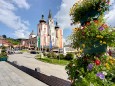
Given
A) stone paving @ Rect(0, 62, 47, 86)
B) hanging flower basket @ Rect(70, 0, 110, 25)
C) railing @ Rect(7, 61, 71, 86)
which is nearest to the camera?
hanging flower basket @ Rect(70, 0, 110, 25)

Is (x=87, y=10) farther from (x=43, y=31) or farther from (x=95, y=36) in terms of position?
(x=43, y=31)

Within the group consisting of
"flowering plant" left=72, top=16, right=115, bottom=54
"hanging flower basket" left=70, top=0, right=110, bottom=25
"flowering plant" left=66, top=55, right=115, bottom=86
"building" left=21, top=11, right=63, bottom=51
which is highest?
"building" left=21, top=11, right=63, bottom=51

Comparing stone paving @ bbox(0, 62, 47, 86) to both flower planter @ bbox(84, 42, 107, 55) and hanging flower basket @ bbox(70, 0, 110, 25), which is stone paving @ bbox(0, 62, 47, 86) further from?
flower planter @ bbox(84, 42, 107, 55)

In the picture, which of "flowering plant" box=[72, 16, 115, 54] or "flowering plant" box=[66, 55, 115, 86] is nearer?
"flowering plant" box=[66, 55, 115, 86]

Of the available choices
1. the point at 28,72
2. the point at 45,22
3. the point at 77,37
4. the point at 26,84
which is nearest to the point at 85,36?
the point at 77,37

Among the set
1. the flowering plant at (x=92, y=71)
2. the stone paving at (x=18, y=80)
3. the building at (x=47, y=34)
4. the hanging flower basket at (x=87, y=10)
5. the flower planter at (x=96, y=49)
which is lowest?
the stone paving at (x=18, y=80)

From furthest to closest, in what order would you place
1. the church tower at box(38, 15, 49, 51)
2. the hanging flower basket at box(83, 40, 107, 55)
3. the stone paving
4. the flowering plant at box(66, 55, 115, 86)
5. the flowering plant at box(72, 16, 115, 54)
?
1. the church tower at box(38, 15, 49, 51)
2. the stone paving
3. the hanging flower basket at box(83, 40, 107, 55)
4. the flowering plant at box(72, 16, 115, 54)
5. the flowering plant at box(66, 55, 115, 86)

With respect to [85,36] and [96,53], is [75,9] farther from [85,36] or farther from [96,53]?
[96,53]

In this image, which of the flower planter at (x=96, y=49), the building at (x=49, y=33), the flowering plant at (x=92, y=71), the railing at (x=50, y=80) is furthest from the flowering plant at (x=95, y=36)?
the building at (x=49, y=33)

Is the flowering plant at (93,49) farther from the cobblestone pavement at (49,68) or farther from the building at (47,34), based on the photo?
the building at (47,34)

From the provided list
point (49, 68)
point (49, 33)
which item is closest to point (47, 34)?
point (49, 33)

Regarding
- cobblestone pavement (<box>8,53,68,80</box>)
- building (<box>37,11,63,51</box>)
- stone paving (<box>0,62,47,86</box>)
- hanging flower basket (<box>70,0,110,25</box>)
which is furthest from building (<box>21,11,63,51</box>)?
hanging flower basket (<box>70,0,110,25</box>)

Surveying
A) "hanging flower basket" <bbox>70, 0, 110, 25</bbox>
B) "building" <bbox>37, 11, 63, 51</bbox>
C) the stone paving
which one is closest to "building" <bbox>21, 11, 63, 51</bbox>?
"building" <bbox>37, 11, 63, 51</bbox>

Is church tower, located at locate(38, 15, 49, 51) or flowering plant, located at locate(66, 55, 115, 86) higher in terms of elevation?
church tower, located at locate(38, 15, 49, 51)
